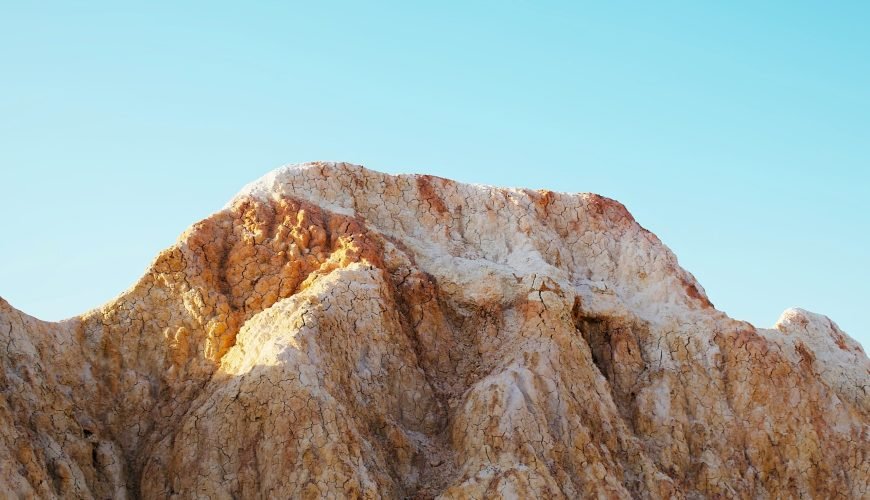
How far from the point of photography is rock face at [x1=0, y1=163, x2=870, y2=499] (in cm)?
2180

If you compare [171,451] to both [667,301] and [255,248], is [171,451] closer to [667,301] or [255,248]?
[255,248]

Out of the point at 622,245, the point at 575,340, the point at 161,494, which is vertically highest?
the point at 622,245

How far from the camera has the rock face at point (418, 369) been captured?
21797 millimetres

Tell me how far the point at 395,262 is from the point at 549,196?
22.4 ft

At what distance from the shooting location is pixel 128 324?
24719mm

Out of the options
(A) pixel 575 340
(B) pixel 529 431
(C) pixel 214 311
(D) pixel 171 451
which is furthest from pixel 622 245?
(D) pixel 171 451

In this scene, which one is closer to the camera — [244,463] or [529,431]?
[244,463]

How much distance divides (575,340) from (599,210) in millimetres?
6872

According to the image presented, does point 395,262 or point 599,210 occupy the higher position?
point 599,210

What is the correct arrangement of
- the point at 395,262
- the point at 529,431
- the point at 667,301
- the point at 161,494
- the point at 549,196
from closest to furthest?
the point at 161,494, the point at 529,431, the point at 395,262, the point at 667,301, the point at 549,196

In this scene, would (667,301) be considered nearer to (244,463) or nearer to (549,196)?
(549,196)

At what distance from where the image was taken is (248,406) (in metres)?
22.2

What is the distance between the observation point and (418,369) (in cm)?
2531

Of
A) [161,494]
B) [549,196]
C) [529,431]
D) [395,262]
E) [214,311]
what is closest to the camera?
[161,494]
